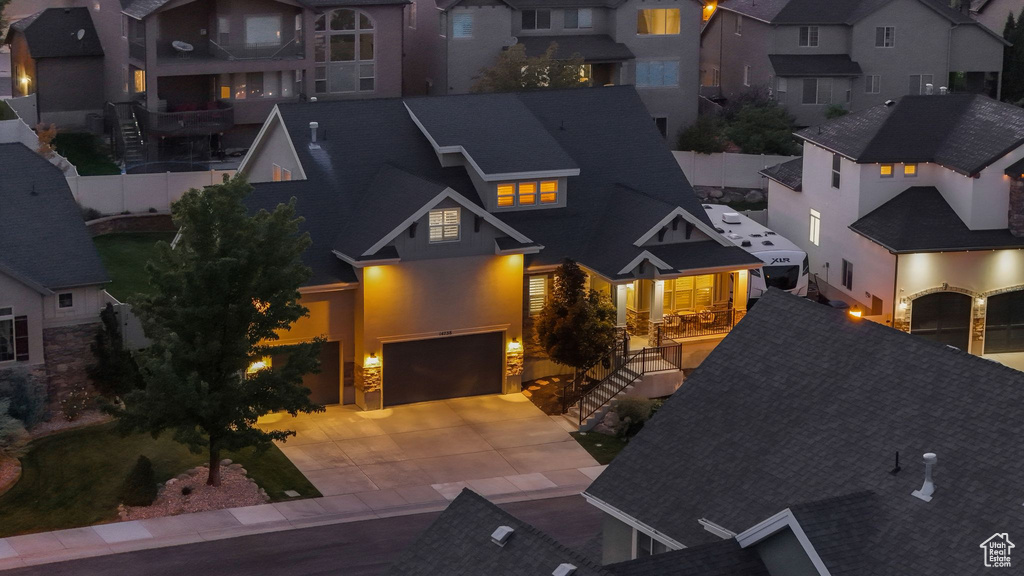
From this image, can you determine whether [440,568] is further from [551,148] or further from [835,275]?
[835,275]

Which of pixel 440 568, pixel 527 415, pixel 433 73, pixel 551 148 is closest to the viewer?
pixel 440 568

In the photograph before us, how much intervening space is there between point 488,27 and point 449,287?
1239 inches

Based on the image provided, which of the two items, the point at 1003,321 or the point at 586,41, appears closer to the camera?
the point at 1003,321

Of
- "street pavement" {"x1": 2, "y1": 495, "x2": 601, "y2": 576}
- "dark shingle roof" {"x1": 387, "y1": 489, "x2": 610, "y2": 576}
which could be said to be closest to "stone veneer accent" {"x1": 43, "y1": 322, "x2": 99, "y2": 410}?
"street pavement" {"x1": 2, "y1": 495, "x2": 601, "y2": 576}

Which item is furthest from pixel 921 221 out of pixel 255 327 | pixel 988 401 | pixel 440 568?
pixel 440 568

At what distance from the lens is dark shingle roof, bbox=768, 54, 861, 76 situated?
7894cm

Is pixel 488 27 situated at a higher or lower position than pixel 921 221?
higher

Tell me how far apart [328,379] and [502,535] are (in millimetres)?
24075

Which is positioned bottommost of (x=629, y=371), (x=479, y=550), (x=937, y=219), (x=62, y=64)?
(x=629, y=371)

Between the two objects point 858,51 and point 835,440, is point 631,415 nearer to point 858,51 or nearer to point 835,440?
Answer: point 835,440

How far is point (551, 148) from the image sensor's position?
5128 centimetres

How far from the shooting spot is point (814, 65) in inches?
3135

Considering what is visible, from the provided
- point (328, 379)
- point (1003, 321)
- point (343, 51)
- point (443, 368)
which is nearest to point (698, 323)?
point (443, 368)

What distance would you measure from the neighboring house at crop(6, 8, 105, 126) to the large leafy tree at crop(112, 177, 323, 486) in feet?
123
